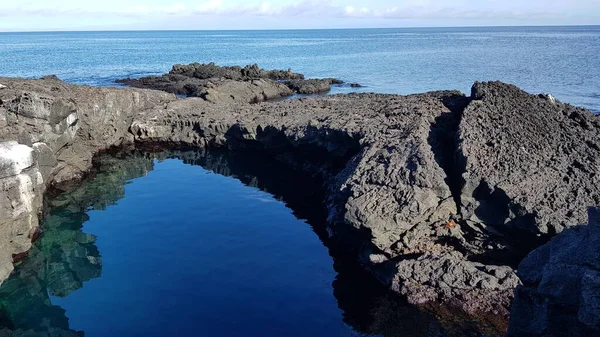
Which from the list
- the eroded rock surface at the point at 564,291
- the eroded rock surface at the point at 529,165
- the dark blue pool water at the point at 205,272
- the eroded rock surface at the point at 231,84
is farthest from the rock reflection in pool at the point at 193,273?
the eroded rock surface at the point at 231,84

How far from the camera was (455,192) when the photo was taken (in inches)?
659

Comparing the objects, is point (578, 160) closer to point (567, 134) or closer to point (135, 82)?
point (567, 134)

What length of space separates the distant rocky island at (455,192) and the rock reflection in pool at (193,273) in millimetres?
989

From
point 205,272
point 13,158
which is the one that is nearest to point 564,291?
point 205,272

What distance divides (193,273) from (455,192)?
8.92 meters

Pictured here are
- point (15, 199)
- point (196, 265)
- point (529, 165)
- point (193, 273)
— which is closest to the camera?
point (529, 165)

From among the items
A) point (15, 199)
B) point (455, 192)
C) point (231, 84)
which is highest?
point (231, 84)

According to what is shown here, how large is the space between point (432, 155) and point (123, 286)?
1104 centimetres

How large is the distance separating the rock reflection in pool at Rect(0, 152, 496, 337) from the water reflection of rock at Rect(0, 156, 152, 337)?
0.04 m

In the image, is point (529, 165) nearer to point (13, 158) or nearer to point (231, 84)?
point (13, 158)

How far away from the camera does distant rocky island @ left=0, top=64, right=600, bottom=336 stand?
9367mm

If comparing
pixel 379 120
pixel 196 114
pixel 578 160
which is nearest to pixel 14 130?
pixel 196 114

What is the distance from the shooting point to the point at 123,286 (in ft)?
52.4

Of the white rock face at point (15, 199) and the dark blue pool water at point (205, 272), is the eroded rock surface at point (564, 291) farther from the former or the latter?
the white rock face at point (15, 199)
